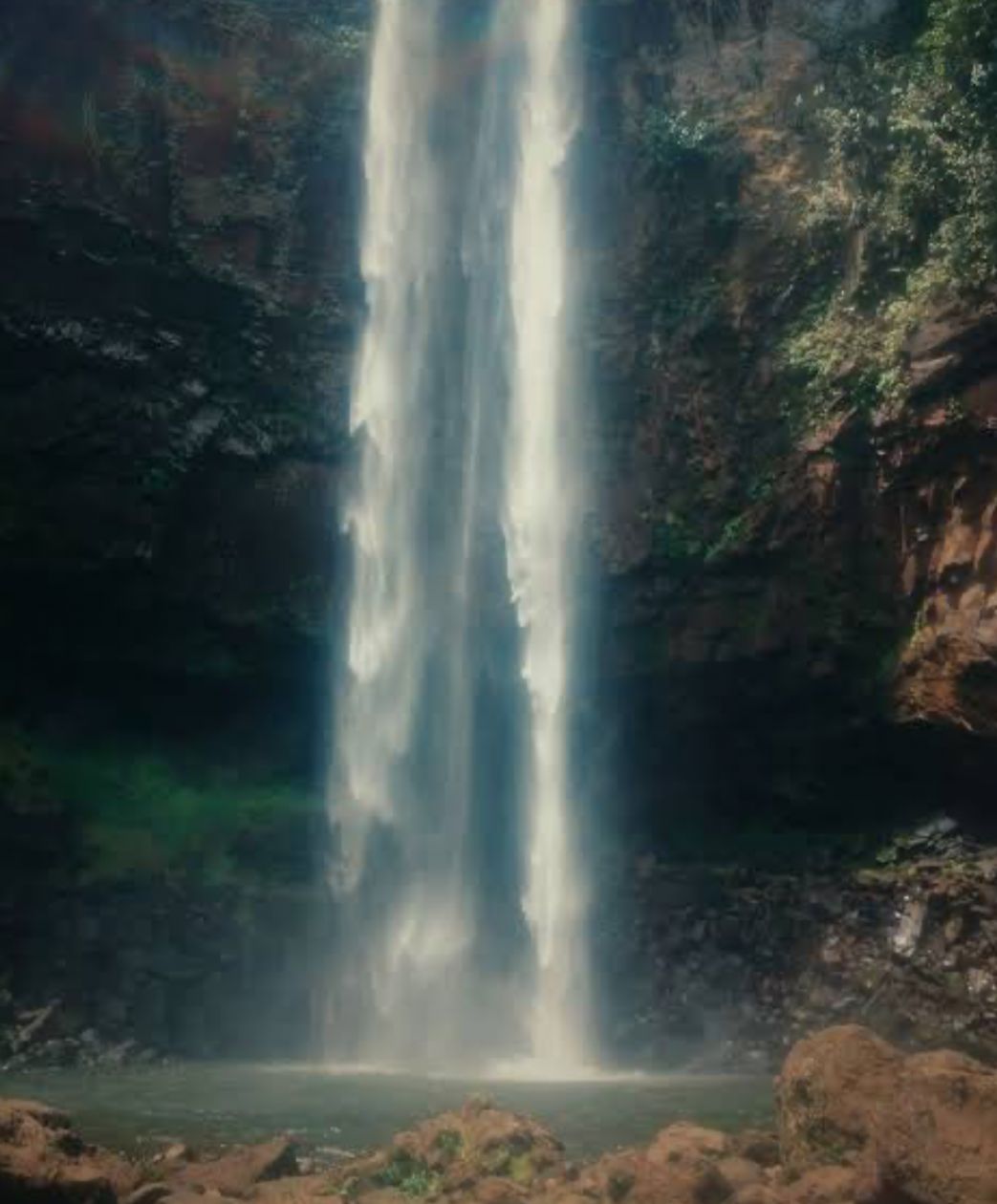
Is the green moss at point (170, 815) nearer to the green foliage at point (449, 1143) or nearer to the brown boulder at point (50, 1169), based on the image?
the green foliage at point (449, 1143)

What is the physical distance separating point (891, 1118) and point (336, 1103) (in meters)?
7.60

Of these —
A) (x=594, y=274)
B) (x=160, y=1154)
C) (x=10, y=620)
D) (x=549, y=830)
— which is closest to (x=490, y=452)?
(x=594, y=274)

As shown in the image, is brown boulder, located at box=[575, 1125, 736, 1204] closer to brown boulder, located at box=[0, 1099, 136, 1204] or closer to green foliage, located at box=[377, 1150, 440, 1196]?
green foliage, located at box=[377, 1150, 440, 1196]

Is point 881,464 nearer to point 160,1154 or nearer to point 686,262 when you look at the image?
point 686,262

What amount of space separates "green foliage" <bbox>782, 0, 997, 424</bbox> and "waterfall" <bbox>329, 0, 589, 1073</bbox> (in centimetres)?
493

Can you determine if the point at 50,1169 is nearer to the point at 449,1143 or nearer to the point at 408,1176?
the point at 408,1176

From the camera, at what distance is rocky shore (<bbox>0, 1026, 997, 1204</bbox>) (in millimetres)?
7324

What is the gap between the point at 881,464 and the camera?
19.0 meters

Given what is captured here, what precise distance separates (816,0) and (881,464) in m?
10.1

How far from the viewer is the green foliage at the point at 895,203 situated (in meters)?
18.0

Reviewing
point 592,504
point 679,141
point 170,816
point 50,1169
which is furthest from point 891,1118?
point 679,141

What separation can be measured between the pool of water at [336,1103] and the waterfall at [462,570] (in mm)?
3254

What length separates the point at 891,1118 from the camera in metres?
7.57

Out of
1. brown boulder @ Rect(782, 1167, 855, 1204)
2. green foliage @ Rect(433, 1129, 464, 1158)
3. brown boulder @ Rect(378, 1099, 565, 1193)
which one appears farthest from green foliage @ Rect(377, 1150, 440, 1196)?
brown boulder @ Rect(782, 1167, 855, 1204)
